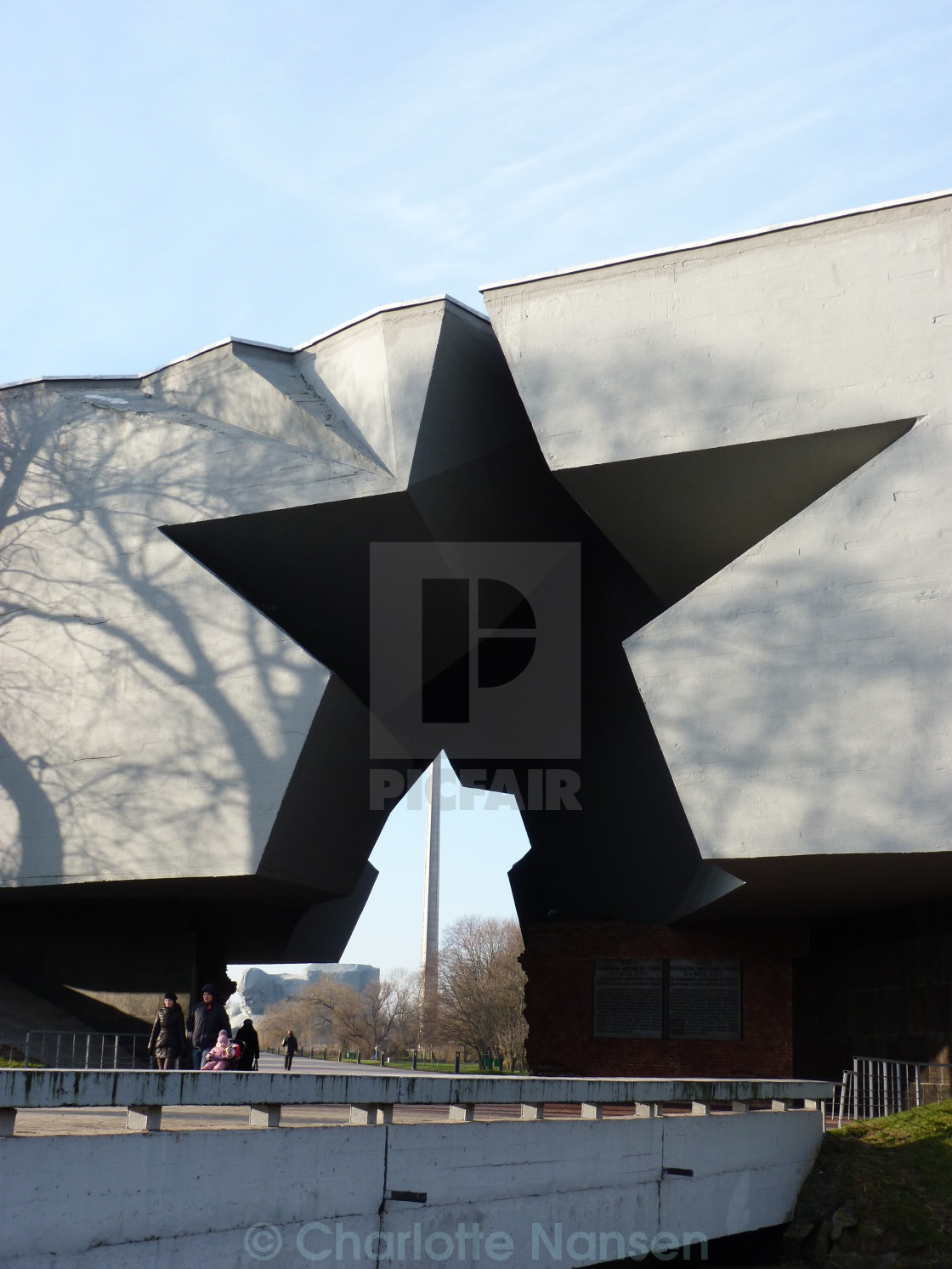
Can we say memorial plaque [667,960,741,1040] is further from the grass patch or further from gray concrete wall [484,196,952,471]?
gray concrete wall [484,196,952,471]

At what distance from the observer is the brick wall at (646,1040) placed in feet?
60.8

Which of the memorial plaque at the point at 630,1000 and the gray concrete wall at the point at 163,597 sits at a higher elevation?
the gray concrete wall at the point at 163,597

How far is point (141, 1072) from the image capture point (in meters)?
5.48

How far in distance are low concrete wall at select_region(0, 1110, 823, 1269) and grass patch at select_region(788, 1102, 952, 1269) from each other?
47 centimetres

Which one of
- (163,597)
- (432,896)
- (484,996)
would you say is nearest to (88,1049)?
(163,597)

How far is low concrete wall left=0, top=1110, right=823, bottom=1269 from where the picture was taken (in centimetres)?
522

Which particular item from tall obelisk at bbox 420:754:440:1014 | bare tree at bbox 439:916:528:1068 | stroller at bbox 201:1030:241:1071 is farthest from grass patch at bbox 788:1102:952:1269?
tall obelisk at bbox 420:754:440:1014

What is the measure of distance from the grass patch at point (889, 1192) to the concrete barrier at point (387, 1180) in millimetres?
444

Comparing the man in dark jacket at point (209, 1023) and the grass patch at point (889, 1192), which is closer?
the grass patch at point (889, 1192)

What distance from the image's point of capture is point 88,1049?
59.5 ft

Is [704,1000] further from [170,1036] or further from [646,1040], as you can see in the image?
[170,1036]

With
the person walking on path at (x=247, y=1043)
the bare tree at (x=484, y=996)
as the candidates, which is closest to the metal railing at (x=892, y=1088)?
the person walking on path at (x=247, y=1043)

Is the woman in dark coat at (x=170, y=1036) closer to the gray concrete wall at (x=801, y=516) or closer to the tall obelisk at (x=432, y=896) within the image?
the gray concrete wall at (x=801, y=516)
